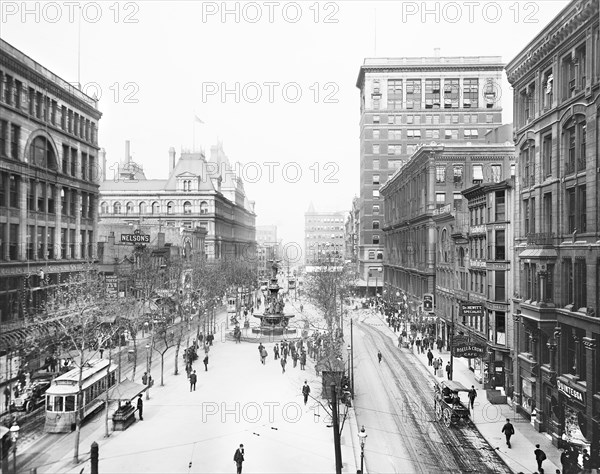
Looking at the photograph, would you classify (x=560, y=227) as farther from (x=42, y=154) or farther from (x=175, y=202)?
(x=175, y=202)

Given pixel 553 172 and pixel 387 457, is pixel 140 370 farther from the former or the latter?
pixel 553 172

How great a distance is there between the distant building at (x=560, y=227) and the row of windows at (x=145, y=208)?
3711 inches

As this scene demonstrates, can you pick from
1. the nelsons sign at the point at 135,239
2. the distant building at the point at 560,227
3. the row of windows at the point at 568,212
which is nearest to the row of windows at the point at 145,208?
the nelsons sign at the point at 135,239

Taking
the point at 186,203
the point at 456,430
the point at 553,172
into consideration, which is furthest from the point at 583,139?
the point at 186,203

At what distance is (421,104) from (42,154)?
79606mm

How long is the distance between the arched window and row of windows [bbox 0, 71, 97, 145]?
6.08ft

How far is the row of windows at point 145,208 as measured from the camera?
391 ft

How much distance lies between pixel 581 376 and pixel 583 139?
10.4 meters

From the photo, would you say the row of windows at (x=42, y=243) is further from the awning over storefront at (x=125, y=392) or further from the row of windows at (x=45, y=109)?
the awning over storefront at (x=125, y=392)

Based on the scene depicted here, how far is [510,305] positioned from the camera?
36.9 m

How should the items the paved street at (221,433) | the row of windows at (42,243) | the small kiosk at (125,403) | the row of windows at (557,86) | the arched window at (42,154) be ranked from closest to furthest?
the paved street at (221,433) < the row of windows at (557,86) < the small kiosk at (125,403) < the row of windows at (42,243) < the arched window at (42,154)

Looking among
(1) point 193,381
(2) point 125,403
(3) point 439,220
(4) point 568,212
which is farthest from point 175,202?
(4) point 568,212

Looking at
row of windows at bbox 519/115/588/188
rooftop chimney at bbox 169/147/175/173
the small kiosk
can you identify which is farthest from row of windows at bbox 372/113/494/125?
the small kiosk

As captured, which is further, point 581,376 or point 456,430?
point 456,430
